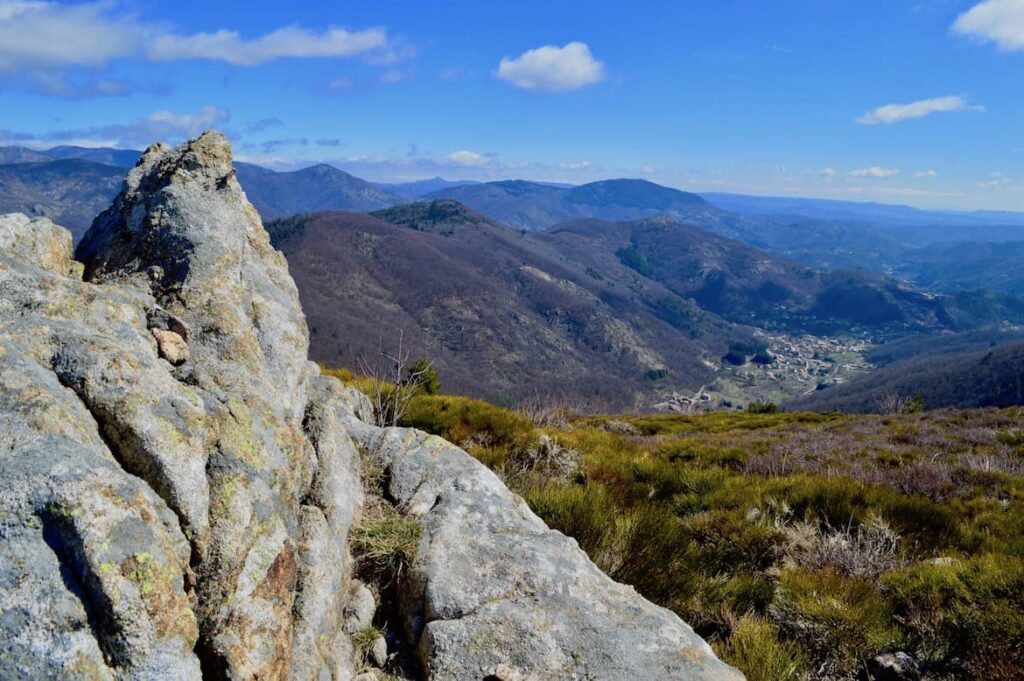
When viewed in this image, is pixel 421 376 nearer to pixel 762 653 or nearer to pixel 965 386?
pixel 762 653

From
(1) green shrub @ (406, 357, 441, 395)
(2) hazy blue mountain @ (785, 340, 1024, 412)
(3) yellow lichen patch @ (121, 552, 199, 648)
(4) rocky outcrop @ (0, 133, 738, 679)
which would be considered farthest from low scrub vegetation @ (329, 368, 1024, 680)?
(2) hazy blue mountain @ (785, 340, 1024, 412)

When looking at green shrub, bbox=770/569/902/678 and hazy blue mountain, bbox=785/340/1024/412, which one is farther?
hazy blue mountain, bbox=785/340/1024/412

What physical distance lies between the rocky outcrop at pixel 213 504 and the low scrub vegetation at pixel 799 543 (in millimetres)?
1393

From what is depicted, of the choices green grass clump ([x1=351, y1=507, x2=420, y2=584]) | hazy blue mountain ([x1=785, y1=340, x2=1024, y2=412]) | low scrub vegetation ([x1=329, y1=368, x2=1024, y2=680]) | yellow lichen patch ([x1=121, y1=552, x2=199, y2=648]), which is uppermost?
yellow lichen patch ([x1=121, y1=552, x2=199, y2=648])

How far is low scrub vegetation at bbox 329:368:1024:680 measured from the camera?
5191 mm

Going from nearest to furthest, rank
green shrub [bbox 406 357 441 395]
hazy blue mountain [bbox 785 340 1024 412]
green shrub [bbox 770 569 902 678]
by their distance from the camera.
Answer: green shrub [bbox 770 569 902 678], green shrub [bbox 406 357 441 395], hazy blue mountain [bbox 785 340 1024 412]

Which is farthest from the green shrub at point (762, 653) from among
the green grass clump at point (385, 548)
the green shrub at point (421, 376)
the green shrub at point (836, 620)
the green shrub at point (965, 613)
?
the green shrub at point (421, 376)

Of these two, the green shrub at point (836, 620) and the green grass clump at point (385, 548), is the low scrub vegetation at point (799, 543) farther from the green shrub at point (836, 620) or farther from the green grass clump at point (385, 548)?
the green grass clump at point (385, 548)

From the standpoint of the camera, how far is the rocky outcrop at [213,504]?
8.04 feet

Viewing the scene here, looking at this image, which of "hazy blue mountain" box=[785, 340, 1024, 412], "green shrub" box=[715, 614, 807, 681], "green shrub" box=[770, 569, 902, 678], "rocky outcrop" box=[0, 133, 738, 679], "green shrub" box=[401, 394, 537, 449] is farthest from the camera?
"hazy blue mountain" box=[785, 340, 1024, 412]

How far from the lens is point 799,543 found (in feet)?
24.4

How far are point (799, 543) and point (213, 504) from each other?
7253 millimetres

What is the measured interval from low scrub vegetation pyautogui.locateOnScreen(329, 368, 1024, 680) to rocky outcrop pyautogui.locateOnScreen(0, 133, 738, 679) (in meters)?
1.39

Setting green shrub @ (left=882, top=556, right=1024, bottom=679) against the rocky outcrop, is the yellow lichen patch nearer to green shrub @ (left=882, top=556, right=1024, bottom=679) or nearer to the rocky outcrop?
the rocky outcrop
